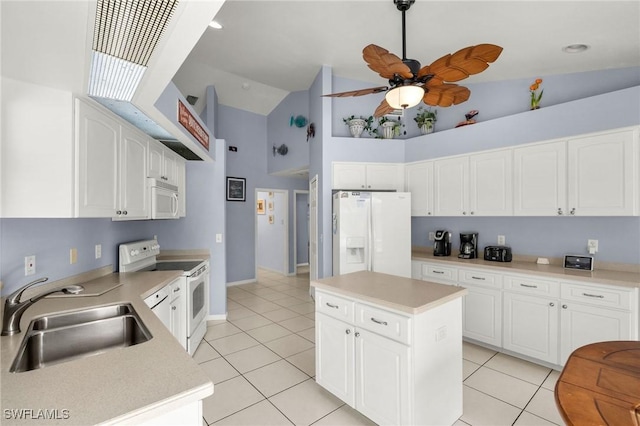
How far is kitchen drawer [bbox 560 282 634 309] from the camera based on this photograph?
93.6 inches

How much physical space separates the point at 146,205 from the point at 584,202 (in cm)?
422

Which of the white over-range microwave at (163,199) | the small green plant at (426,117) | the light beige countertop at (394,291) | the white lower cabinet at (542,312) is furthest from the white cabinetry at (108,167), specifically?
the small green plant at (426,117)

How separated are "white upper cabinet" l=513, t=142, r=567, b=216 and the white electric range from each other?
3.63m

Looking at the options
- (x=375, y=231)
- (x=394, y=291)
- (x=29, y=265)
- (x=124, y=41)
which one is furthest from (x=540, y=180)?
(x=29, y=265)

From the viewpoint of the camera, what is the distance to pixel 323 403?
2209 mm

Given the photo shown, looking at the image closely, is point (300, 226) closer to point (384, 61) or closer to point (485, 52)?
point (384, 61)

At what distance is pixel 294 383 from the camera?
2486 mm

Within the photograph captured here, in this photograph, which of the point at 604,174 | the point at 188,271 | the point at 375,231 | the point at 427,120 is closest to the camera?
the point at 604,174

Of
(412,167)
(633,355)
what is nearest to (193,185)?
(412,167)

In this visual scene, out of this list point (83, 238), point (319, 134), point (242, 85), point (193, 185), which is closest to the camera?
point (83, 238)

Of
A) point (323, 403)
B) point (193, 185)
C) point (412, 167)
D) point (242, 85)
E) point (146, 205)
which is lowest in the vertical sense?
point (323, 403)

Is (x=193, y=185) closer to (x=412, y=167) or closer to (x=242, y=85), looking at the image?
(x=242, y=85)

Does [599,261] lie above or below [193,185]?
below

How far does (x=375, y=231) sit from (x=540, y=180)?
1.86m
